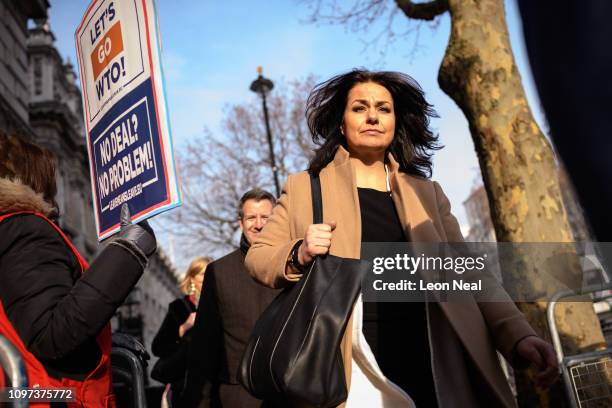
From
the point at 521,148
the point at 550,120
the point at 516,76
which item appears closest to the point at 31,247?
the point at 550,120

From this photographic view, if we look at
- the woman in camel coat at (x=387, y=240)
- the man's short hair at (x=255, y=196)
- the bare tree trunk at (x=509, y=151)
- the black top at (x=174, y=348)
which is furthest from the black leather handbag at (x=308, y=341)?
the bare tree trunk at (x=509, y=151)

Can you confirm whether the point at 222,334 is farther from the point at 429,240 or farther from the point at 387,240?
the point at 429,240

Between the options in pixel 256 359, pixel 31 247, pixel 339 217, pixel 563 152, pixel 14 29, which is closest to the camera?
pixel 563 152

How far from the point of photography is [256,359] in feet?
6.94

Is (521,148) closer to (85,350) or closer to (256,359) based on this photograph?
(256,359)

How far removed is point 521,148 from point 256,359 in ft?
15.2

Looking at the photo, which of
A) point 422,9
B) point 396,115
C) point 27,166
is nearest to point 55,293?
point 27,166

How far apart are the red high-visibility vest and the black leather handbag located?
0.44 m

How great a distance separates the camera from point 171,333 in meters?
5.71

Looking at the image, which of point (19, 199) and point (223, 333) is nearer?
point (19, 199)

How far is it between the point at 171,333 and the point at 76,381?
12.7 feet

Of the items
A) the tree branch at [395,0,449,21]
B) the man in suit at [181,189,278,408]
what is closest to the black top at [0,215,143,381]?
the man in suit at [181,189,278,408]

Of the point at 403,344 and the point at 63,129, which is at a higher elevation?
the point at 63,129

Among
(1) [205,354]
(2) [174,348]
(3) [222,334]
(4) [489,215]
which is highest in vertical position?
(4) [489,215]
